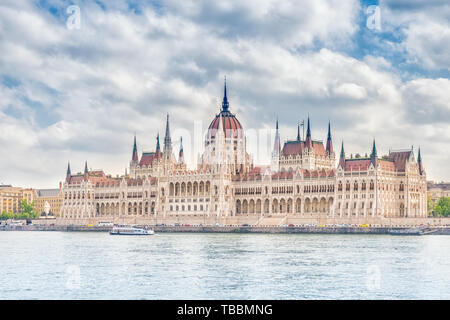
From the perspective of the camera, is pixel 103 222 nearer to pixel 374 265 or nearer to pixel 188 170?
pixel 188 170

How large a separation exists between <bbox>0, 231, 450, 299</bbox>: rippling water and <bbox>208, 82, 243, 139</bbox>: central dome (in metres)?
77.9

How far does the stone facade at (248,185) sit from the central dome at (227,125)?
2cm

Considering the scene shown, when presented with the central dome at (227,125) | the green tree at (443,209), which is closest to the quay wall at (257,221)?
the green tree at (443,209)

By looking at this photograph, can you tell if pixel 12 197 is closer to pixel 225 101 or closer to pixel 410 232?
pixel 225 101

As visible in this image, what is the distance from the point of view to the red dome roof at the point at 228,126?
14175 cm

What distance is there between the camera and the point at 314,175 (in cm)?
12319

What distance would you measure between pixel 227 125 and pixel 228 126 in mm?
313

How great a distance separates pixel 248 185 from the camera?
5177 inches

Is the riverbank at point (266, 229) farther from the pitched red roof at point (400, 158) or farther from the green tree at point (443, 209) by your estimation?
the green tree at point (443, 209)

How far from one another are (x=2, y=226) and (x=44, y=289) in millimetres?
109902

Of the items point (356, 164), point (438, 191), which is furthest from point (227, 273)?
point (438, 191)
